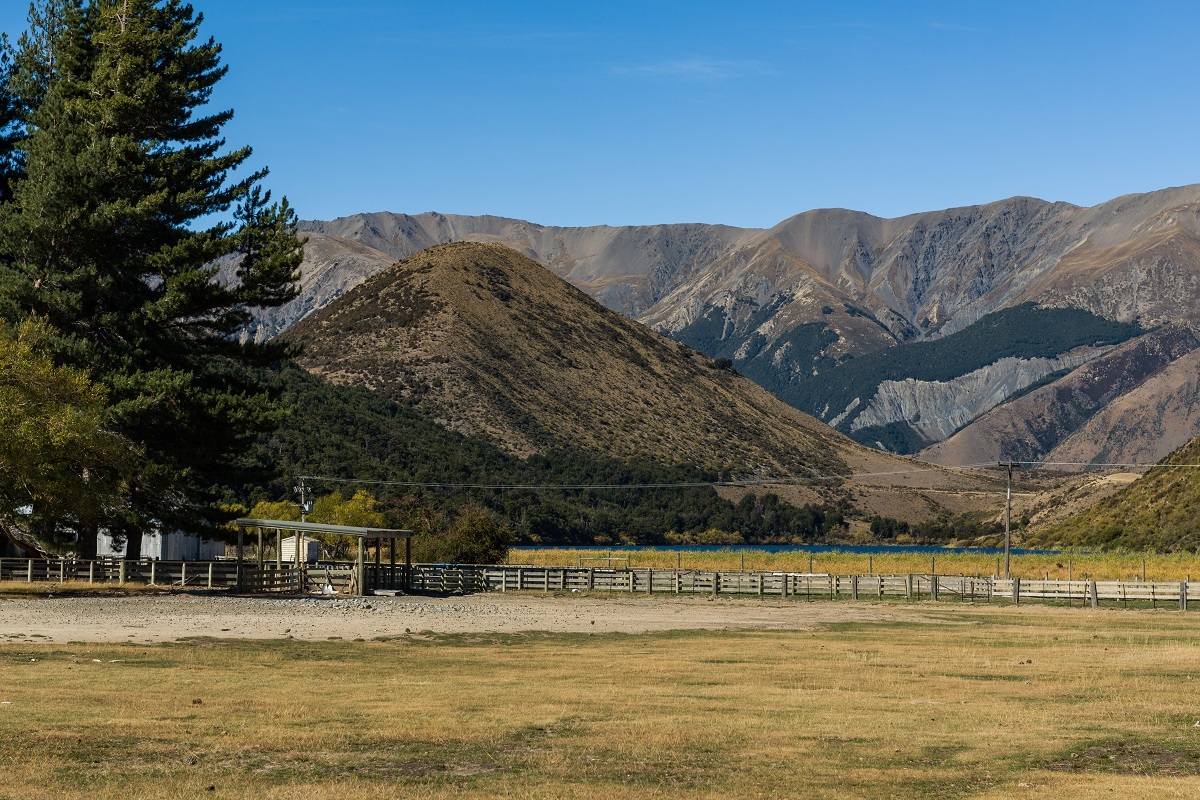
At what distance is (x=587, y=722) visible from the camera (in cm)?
2038

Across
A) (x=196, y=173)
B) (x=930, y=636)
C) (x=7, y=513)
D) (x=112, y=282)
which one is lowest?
(x=930, y=636)

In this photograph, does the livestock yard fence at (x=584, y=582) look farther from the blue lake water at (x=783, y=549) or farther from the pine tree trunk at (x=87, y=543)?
the blue lake water at (x=783, y=549)

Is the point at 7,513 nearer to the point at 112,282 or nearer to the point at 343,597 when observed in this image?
the point at 112,282

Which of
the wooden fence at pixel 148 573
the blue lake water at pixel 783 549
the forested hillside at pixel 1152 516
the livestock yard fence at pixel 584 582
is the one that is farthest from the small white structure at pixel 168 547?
the forested hillside at pixel 1152 516

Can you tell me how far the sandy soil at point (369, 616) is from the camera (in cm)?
3678

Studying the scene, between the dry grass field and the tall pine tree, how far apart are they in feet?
75.2

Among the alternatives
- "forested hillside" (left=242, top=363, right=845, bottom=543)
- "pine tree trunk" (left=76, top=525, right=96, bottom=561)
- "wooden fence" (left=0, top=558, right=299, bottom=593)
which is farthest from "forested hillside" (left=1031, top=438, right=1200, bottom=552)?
"pine tree trunk" (left=76, top=525, right=96, bottom=561)

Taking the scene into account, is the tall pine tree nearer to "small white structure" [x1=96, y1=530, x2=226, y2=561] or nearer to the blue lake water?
"small white structure" [x1=96, y1=530, x2=226, y2=561]

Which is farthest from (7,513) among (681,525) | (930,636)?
(681,525)

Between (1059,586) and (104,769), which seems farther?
(1059,586)

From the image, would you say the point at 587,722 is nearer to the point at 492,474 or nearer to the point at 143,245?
the point at 143,245

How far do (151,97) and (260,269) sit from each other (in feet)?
25.8

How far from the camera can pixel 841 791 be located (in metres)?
15.3

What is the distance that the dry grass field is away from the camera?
613 inches
